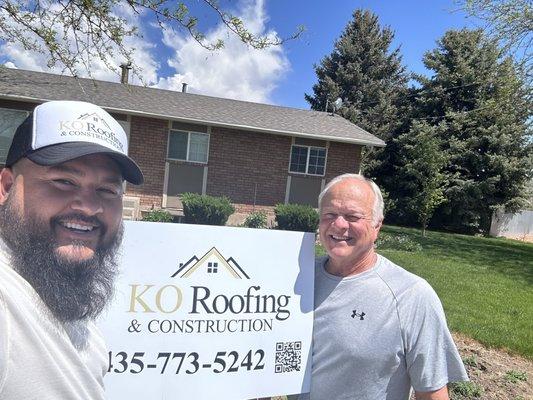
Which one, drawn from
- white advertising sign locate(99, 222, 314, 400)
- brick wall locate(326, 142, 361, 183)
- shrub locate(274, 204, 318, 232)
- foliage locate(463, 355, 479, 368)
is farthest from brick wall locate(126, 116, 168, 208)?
white advertising sign locate(99, 222, 314, 400)

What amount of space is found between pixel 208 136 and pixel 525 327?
38.8ft

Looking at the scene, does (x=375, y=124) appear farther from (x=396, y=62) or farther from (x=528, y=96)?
(x=528, y=96)

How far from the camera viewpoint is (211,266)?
6.94 feet

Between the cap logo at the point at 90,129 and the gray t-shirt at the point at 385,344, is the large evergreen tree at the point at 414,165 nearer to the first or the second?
the gray t-shirt at the point at 385,344

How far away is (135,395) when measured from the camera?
6.38 ft

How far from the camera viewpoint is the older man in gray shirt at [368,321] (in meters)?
1.94

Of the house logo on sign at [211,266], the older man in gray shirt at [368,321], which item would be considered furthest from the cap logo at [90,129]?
the older man in gray shirt at [368,321]

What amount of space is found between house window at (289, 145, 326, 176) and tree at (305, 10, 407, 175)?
43.5ft

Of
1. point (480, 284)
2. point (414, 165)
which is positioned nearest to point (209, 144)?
point (480, 284)

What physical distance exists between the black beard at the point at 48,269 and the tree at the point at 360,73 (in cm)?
2892

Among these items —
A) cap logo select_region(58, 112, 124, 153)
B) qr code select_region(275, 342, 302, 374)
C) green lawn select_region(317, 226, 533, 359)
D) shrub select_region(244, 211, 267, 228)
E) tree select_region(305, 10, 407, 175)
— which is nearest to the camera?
cap logo select_region(58, 112, 124, 153)

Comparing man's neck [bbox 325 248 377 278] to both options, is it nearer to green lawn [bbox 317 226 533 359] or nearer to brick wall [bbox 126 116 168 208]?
green lawn [bbox 317 226 533 359]

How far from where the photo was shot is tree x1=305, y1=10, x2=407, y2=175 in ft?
98.7

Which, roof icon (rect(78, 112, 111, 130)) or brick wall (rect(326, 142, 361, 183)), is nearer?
roof icon (rect(78, 112, 111, 130))
